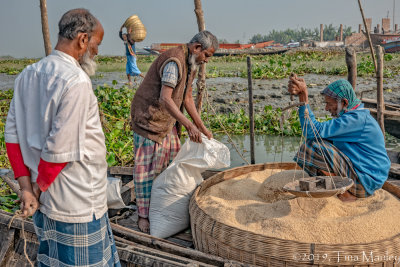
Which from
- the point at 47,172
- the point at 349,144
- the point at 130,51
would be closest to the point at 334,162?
the point at 349,144

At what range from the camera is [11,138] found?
5.02 ft

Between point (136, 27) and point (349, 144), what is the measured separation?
465 cm

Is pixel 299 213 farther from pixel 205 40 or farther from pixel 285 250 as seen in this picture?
pixel 205 40

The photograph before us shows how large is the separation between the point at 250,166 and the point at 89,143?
1.84 meters

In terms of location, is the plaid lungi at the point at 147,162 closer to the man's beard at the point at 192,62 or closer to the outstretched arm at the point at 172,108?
the outstretched arm at the point at 172,108

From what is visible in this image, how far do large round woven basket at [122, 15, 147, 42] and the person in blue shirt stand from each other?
14.0ft

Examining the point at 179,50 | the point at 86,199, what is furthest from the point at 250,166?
the point at 86,199

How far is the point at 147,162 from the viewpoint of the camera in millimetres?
2773

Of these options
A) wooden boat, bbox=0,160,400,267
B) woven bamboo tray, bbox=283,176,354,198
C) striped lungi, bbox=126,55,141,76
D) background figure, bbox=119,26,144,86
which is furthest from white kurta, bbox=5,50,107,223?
striped lungi, bbox=126,55,141,76

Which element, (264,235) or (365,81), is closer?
(264,235)

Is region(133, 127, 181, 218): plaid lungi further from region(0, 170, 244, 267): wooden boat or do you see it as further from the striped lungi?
the striped lungi

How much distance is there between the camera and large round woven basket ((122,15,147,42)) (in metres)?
6.33

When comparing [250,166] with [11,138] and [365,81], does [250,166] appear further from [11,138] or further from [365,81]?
[365,81]

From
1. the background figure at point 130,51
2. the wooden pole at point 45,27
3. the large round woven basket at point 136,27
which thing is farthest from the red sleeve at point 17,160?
the background figure at point 130,51
